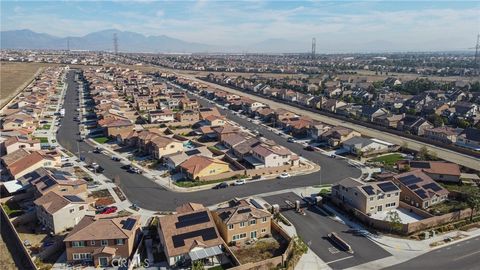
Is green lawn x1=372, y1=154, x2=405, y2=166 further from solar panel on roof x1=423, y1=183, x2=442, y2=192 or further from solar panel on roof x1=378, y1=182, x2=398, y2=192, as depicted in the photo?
solar panel on roof x1=378, y1=182, x2=398, y2=192

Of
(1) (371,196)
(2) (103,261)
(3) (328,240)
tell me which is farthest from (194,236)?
(1) (371,196)

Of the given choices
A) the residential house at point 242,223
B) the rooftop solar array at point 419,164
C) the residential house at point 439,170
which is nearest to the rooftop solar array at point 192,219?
the residential house at point 242,223

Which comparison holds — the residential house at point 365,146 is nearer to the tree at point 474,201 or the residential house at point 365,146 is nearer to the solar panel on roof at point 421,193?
the solar panel on roof at point 421,193

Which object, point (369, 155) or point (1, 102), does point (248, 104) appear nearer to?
point (369, 155)

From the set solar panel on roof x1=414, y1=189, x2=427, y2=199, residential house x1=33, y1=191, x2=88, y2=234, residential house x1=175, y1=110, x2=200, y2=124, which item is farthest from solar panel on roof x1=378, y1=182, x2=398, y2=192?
residential house x1=175, y1=110, x2=200, y2=124

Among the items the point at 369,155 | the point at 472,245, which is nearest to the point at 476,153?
the point at 369,155

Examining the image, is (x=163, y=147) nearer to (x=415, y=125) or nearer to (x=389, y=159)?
(x=389, y=159)

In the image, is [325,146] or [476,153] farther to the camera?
[325,146]
